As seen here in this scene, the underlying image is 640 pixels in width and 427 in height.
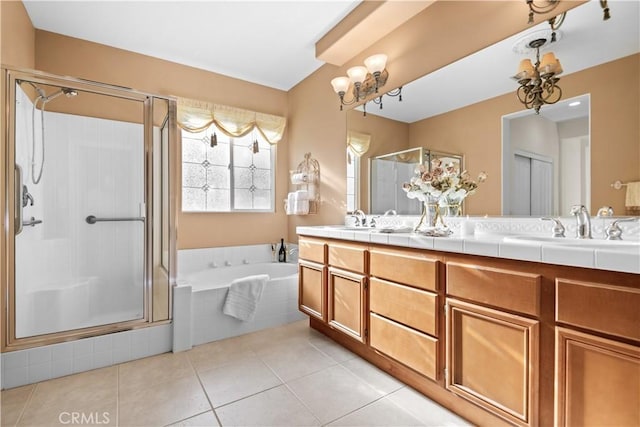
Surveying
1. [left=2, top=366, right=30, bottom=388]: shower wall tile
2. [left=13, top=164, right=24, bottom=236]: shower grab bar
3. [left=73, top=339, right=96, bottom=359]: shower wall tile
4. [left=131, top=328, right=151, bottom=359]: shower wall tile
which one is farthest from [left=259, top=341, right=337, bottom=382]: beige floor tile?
[left=13, top=164, right=24, bottom=236]: shower grab bar

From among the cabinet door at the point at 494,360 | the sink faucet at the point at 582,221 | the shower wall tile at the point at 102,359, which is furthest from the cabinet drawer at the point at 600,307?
the shower wall tile at the point at 102,359

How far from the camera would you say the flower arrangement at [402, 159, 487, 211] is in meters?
1.81

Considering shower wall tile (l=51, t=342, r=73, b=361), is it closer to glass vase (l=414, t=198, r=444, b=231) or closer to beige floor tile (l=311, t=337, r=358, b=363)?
beige floor tile (l=311, t=337, r=358, b=363)

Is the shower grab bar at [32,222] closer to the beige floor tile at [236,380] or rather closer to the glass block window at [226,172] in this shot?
the glass block window at [226,172]

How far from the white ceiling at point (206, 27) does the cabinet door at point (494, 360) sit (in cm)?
234

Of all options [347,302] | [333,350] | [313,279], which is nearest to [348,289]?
[347,302]

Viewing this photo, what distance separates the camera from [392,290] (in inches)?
68.2

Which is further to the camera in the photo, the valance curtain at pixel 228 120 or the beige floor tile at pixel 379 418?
the valance curtain at pixel 228 120

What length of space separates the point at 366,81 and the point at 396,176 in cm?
92

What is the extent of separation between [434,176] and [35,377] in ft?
8.90

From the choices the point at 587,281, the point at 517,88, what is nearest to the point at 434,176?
the point at 517,88

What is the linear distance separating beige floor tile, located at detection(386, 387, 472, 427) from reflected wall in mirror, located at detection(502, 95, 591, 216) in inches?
45.2

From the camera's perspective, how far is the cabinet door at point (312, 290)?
229 cm

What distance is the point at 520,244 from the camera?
117cm
